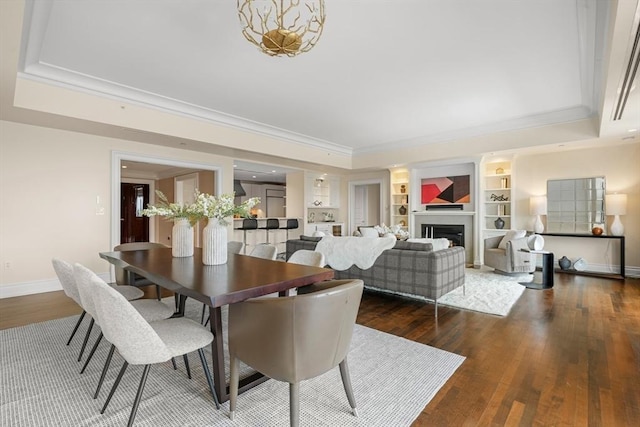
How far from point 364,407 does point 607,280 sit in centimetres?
559

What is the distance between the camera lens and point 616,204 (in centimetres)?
525

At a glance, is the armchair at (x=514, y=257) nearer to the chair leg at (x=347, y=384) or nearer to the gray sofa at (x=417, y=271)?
the gray sofa at (x=417, y=271)

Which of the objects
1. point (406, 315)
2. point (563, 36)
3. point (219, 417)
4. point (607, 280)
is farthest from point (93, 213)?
point (607, 280)

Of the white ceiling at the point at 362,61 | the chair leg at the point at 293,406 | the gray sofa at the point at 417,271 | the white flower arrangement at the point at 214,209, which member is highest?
the white ceiling at the point at 362,61

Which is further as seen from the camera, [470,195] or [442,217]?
[442,217]

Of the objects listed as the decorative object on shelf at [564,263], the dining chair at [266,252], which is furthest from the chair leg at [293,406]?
the decorative object on shelf at [564,263]

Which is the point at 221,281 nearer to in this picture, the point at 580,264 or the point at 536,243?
the point at 536,243

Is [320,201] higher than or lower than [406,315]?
higher

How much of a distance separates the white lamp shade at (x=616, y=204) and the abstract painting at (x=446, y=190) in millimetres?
2312

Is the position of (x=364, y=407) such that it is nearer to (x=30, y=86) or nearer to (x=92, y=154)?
(x=30, y=86)

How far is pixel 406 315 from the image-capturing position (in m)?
3.43

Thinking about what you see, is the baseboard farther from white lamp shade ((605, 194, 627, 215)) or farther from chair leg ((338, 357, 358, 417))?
white lamp shade ((605, 194, 627, 215))

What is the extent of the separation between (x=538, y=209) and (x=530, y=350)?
442 cm

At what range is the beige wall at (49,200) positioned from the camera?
4.03 m
